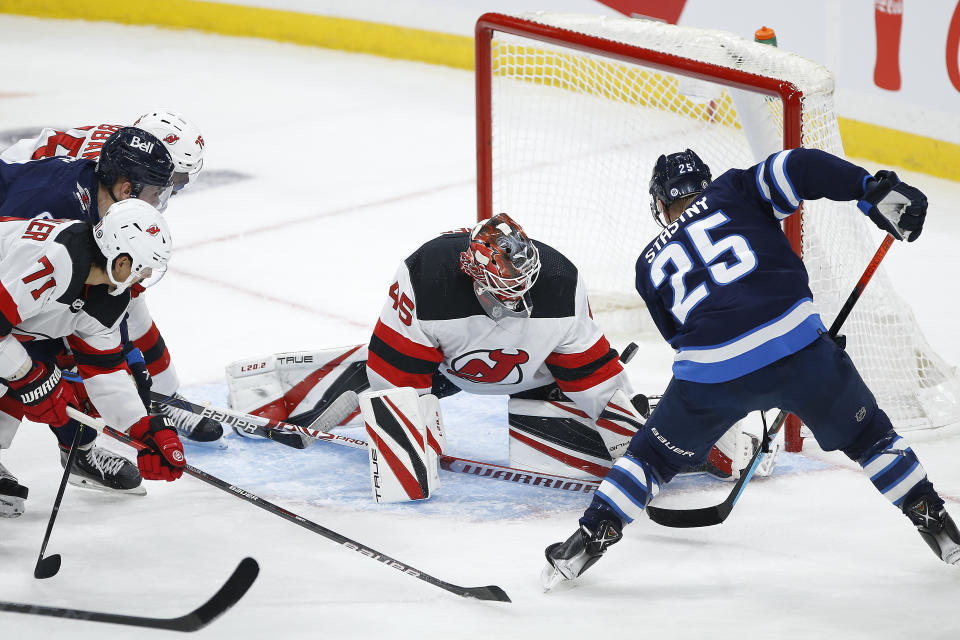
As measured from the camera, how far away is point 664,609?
3.03 m

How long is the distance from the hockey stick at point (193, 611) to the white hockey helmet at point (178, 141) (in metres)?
1.45

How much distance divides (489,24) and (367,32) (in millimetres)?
4027

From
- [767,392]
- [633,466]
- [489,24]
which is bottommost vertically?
[633,466]

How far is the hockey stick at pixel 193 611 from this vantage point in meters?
2.95

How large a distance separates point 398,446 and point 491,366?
339 mm

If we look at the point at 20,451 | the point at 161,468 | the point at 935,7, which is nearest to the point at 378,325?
the point at 161,468

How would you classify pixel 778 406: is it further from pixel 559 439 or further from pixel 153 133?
pixel 153 133

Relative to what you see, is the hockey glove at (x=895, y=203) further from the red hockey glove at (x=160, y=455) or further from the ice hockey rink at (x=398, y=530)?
the red hockey glove at (x=160, y=455)

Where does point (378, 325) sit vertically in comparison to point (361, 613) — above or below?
above

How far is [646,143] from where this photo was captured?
5164mm

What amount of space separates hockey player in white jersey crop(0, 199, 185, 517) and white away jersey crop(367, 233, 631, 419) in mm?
668

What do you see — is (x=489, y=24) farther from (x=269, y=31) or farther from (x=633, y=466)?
(x=269, y=31)

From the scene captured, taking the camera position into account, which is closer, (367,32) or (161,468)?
(161,468)

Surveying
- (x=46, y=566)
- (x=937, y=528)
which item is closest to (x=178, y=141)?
(x=46, y=566)
